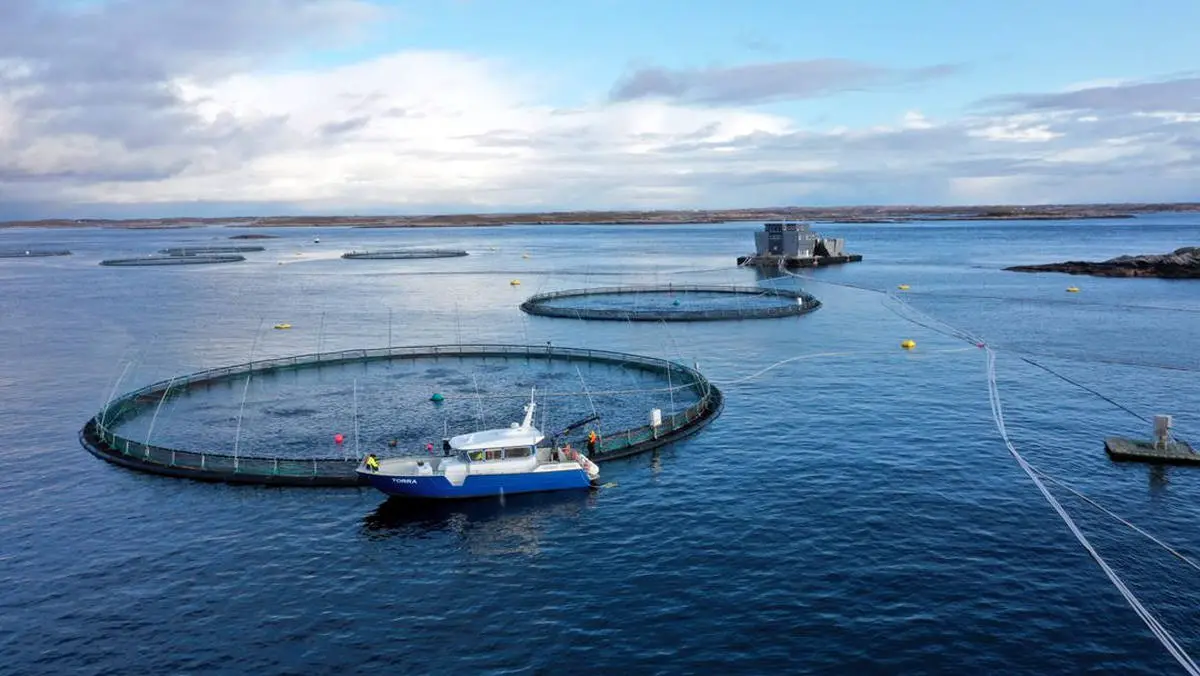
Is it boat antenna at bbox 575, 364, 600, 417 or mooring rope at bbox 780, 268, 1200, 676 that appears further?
boat antenna at bbox 575, 364, 600, 417

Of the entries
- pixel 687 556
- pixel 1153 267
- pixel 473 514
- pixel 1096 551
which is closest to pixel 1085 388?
pixel 1096 551

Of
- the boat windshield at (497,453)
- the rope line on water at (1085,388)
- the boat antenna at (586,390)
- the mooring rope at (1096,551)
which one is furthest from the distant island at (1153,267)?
the boat windshield at (497,453)

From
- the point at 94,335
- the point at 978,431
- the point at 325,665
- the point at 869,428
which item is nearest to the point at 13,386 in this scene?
the point at 94,335

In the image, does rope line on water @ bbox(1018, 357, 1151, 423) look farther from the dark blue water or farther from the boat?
the boat

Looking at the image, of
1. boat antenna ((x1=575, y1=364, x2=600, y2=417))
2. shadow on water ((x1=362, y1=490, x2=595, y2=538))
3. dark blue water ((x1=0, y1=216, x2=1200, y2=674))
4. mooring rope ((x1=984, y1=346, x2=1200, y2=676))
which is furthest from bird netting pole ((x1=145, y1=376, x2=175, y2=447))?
mooring rope ((x1=984, y1=346, x2=1200, y2=676))

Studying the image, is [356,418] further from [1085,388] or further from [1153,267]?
[1153,267]

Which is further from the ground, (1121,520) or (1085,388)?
(1085,388)
